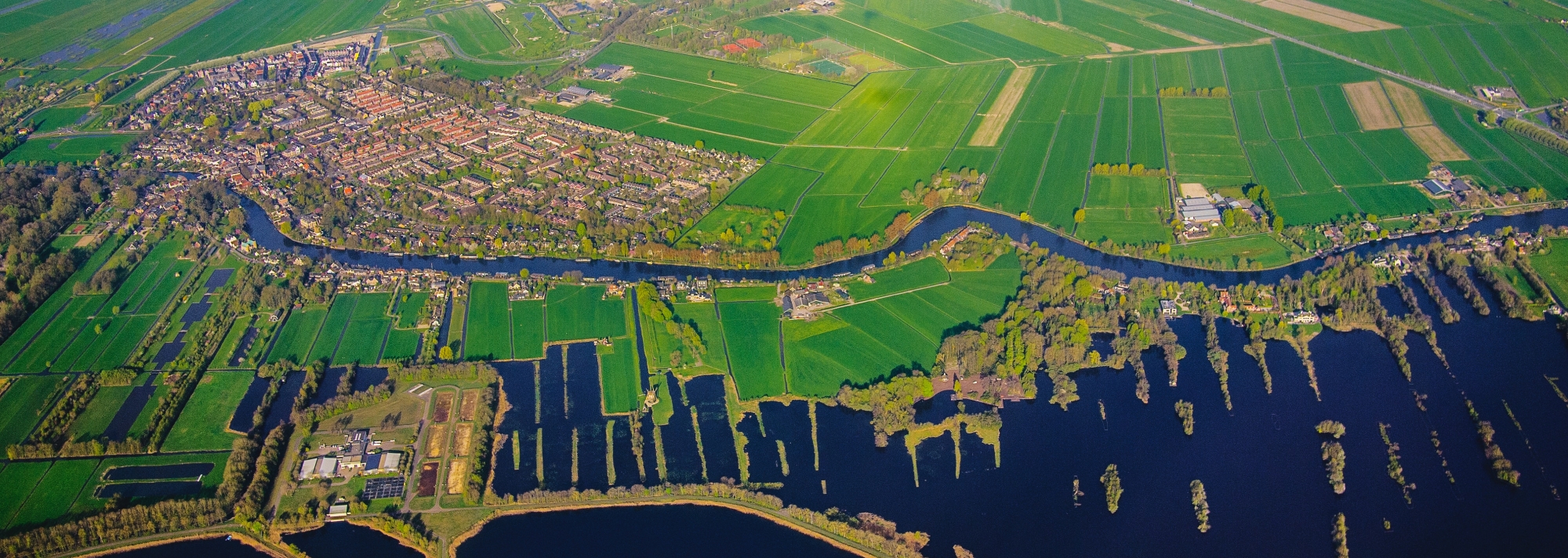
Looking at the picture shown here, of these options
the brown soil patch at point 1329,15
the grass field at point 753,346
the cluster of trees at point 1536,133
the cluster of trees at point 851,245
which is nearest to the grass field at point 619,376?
the grass field at point 753,346

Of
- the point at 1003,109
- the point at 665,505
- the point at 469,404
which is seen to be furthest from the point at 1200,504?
the point at 1003,109

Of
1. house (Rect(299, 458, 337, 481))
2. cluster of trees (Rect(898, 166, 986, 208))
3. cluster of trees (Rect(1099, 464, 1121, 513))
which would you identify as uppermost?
Result: house (Rect(299, 458, 337, 481))

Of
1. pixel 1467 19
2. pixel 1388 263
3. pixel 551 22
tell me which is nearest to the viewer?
pixel 1388 263

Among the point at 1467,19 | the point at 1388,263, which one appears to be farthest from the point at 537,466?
the point at 1467,19

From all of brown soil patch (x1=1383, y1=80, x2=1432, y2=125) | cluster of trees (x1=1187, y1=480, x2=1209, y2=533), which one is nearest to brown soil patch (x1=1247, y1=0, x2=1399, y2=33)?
brown soil patch (x1=1383, y1=80, x2=1432, y2=125)

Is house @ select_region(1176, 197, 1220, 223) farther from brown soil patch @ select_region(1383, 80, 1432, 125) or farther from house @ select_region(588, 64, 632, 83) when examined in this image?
house @ select_region(588, 64, 632, 83)

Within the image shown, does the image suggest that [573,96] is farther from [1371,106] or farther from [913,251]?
[1371,106]

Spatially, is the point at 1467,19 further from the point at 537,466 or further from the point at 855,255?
the point at 537,466
